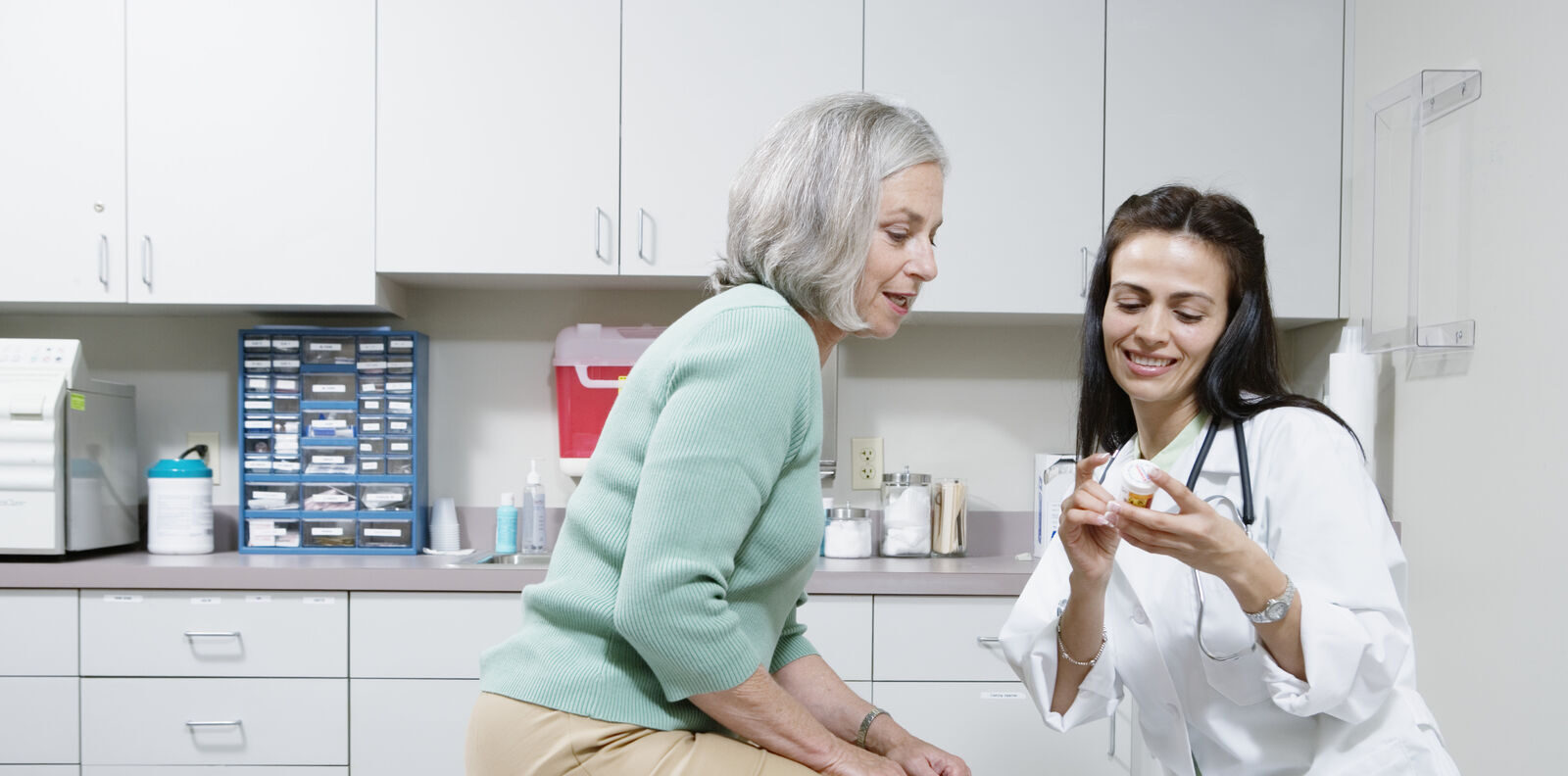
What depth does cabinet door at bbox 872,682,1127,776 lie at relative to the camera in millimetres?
2193

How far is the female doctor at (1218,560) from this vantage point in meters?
1.02

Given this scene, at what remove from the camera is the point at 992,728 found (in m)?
2.20

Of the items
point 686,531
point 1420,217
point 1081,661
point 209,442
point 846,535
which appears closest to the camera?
point 686,531

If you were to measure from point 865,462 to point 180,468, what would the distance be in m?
1.64

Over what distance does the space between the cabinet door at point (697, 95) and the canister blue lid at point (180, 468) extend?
3.68 feet

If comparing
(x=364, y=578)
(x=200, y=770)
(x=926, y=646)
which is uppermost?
(x=364, y=578)

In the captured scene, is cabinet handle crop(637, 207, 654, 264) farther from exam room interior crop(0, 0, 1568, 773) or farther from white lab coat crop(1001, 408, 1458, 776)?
white lab coat crop(1001, 408, 1458, 776)

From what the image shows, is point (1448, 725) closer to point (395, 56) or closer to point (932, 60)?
point (932, 60)

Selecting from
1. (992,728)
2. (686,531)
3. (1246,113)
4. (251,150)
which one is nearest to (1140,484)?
(686,531)

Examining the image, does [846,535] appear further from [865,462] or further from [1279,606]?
[1279,606]

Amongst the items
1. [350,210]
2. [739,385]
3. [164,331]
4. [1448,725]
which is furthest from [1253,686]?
[164,331]

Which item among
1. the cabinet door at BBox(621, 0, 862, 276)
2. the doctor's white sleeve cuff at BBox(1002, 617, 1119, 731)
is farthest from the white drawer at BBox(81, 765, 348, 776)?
the doctor's white sleeve cuff at BBox(1002, 617, 1119, 731)

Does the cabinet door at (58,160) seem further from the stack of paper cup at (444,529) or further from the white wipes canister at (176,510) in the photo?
the stack of paper cup at (444,529)

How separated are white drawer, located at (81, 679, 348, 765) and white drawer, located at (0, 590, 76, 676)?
81 mm
